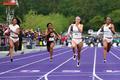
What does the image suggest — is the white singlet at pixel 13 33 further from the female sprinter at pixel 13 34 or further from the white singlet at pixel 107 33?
the white singlet at pixel 107 33

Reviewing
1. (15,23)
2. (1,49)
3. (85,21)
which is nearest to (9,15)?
(1,49)

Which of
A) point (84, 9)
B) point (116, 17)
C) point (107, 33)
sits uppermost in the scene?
point (84, 9)

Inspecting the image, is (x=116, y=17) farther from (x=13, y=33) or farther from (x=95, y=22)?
(x=13, y=33)

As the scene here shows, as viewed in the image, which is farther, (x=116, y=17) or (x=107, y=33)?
(x=116, y=17)

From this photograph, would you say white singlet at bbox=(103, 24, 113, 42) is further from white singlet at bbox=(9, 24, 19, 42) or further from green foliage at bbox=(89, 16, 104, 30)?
green foliage at bbox=(89, 16, 104, 30)

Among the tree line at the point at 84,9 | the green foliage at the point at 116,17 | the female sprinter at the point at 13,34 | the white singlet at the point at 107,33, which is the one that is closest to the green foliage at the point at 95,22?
the tree line at the point at 84,9

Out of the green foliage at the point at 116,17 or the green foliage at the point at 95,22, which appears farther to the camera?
the green foliage at the point at 116,17

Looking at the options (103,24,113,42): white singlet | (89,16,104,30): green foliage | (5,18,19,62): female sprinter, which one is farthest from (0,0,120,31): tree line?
(103,24,113,42): white singlet

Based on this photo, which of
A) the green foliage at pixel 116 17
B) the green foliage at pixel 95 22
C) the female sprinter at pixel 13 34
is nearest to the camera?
the female sprinter at pixel 13 34

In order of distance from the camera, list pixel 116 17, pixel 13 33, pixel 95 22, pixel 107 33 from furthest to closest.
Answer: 1. pixel 116 17
2. pixel 95 22
3. pixel 13 33
4. pixel 107 33

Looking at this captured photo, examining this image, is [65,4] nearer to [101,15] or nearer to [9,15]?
[101,15]

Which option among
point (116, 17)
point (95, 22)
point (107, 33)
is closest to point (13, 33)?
point (107, 33)

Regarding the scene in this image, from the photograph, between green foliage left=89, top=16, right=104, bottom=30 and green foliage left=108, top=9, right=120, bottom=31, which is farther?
green foliage left=108, top=9, right=120, bottom=31

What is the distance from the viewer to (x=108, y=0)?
154 m
